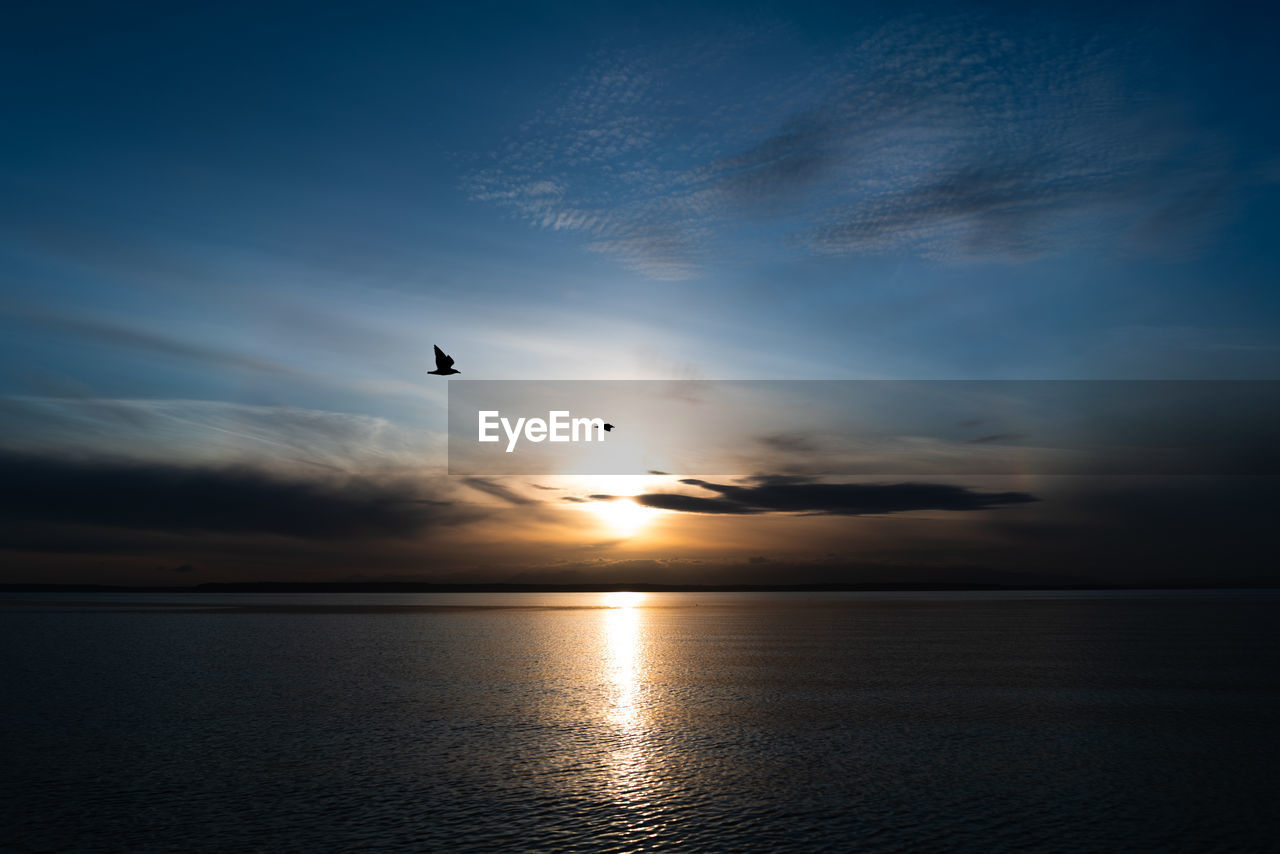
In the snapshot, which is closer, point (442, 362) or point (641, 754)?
point (641, 754)

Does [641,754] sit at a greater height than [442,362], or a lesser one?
lesser

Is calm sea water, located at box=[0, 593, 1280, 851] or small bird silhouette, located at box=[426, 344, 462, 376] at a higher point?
small bird silhouette, located at box=[426, 344, 462, 376]

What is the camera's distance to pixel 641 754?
Result: 28469mm

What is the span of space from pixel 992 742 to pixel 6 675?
170 ft

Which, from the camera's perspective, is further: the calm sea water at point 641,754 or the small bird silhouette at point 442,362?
the small bird silhouette at point 442,362

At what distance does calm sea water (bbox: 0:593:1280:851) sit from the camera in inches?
789

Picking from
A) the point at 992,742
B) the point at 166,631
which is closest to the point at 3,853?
the point at 992,742

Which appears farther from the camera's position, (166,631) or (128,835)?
(166,631)

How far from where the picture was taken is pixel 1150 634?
284ft

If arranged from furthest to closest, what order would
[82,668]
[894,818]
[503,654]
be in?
1. [503,654]
2. [82,668]
3. [894,818]

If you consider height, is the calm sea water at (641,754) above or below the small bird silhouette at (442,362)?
below

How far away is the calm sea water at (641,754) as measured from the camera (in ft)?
65.7

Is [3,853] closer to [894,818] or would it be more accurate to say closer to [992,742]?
[894,818]

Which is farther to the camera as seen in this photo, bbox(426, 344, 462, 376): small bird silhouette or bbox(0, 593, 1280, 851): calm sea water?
bbox(426, 344, 462, 376): small bird silhouette
